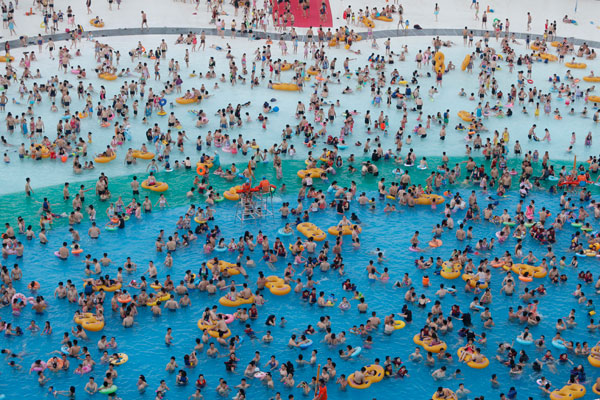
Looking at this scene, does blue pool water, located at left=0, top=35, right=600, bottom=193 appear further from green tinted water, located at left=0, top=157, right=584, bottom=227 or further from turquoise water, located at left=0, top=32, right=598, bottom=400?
green tinted water, located at left=0, top=157, right=584, bottom=227

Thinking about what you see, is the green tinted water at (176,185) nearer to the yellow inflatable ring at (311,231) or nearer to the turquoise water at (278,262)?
the turquoise water at (278,262)

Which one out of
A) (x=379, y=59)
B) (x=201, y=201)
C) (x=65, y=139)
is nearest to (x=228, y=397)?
(x=201, y=201)

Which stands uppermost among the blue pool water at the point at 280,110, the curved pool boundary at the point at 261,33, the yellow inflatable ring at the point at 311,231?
the curved pool boundary at the point at 261,33

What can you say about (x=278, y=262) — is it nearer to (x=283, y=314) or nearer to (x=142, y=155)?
(x=283, y=314)

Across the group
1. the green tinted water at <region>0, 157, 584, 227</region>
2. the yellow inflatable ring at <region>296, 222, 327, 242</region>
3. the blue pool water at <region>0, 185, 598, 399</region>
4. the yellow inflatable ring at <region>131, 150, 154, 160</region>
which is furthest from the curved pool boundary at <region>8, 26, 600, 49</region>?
the yellow inflatable ring at <region>296, 222, 327, 242</region>

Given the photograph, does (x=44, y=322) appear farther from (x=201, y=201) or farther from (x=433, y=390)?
(x=433, y=390)

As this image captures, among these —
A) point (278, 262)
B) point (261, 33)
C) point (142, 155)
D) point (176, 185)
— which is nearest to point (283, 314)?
point (278, 262)

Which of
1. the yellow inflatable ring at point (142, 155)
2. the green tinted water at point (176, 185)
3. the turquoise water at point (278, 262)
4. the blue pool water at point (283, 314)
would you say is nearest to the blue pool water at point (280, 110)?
the turquoise water at point (278, 262)

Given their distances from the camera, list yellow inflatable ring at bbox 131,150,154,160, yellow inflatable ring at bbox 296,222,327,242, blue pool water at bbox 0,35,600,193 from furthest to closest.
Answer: blue pool water at bbox 0,35,600,193
yellow inflatable ring at bbox 131,150,154,160
yellow inflatable ring at bbox 296,222,327,242
